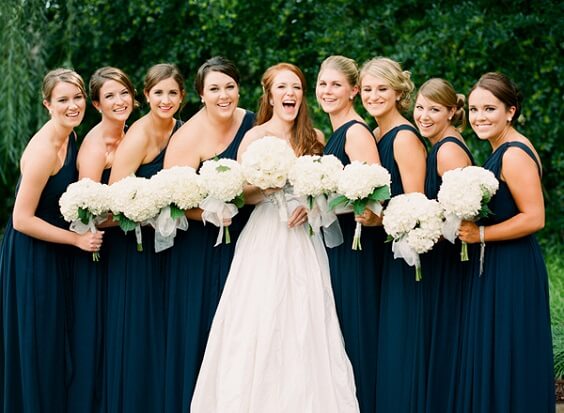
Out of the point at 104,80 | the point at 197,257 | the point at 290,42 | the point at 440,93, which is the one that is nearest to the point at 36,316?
the point at 197,257

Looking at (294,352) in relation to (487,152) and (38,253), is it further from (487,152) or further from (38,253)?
(487,152)

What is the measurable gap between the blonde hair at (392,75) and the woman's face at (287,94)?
0.47 meters

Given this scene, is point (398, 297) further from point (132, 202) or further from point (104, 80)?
point (104, 80)

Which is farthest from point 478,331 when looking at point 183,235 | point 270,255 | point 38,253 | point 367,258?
point 38,253

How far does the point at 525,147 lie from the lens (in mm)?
5457

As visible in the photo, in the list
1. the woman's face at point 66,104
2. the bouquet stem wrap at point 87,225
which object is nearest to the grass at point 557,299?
the bouquet stem wrap at point 87,225

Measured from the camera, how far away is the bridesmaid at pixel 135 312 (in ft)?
20.1

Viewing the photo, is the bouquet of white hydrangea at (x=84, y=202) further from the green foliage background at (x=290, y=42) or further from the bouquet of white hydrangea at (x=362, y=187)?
the green foliage background at (x=290, y=42)

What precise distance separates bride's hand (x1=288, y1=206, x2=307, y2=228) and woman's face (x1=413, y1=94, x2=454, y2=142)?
39.7 inches

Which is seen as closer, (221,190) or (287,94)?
(221,190)

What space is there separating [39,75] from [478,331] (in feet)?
23.5

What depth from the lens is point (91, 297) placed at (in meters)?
6.21

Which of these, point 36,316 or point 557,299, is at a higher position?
point 36,316

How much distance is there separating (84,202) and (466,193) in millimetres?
2537
